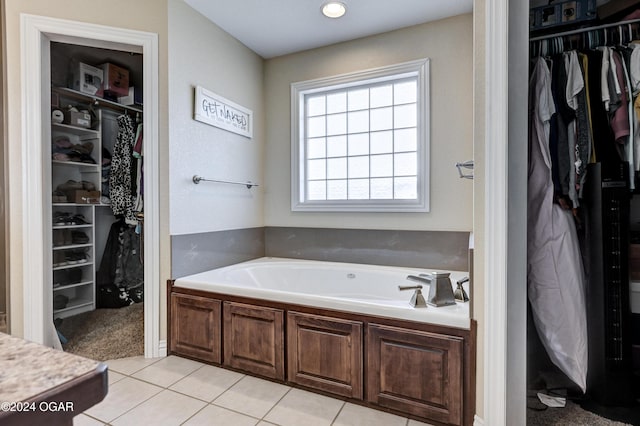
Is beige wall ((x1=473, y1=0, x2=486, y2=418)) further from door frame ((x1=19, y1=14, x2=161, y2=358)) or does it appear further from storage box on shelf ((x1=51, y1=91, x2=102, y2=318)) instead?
storage box on shelf ((x1=51, y1=91, x2=102, y2=318))

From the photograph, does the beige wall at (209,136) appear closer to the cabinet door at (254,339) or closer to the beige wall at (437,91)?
the beige wall at (437,91)

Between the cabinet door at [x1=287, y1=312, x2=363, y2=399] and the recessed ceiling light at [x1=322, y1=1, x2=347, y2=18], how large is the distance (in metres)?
2.18

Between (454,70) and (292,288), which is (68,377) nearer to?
(292,288)

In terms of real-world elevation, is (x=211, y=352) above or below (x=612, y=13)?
below

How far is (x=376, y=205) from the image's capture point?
2.79 meters

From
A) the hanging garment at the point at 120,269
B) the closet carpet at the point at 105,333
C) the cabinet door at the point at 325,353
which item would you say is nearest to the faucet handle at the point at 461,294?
the cabinet door at the point at 325,353

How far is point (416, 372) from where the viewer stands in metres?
1.53

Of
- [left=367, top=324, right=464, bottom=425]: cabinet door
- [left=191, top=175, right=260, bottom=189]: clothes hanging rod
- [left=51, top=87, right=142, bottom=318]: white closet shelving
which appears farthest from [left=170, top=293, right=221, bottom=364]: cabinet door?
[left=51, top=87, right=142, bottom=318]: white closet shelving

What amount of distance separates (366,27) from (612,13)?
1579 millimetres

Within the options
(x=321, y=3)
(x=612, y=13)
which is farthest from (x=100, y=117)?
(x=612, y=13)

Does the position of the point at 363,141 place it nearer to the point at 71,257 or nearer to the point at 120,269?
the point at 120,269

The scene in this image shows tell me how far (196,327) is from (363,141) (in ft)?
6.76

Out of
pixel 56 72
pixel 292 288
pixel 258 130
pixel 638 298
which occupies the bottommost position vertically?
pixel 292 288

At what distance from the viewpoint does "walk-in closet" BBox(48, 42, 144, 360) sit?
2.86 m
